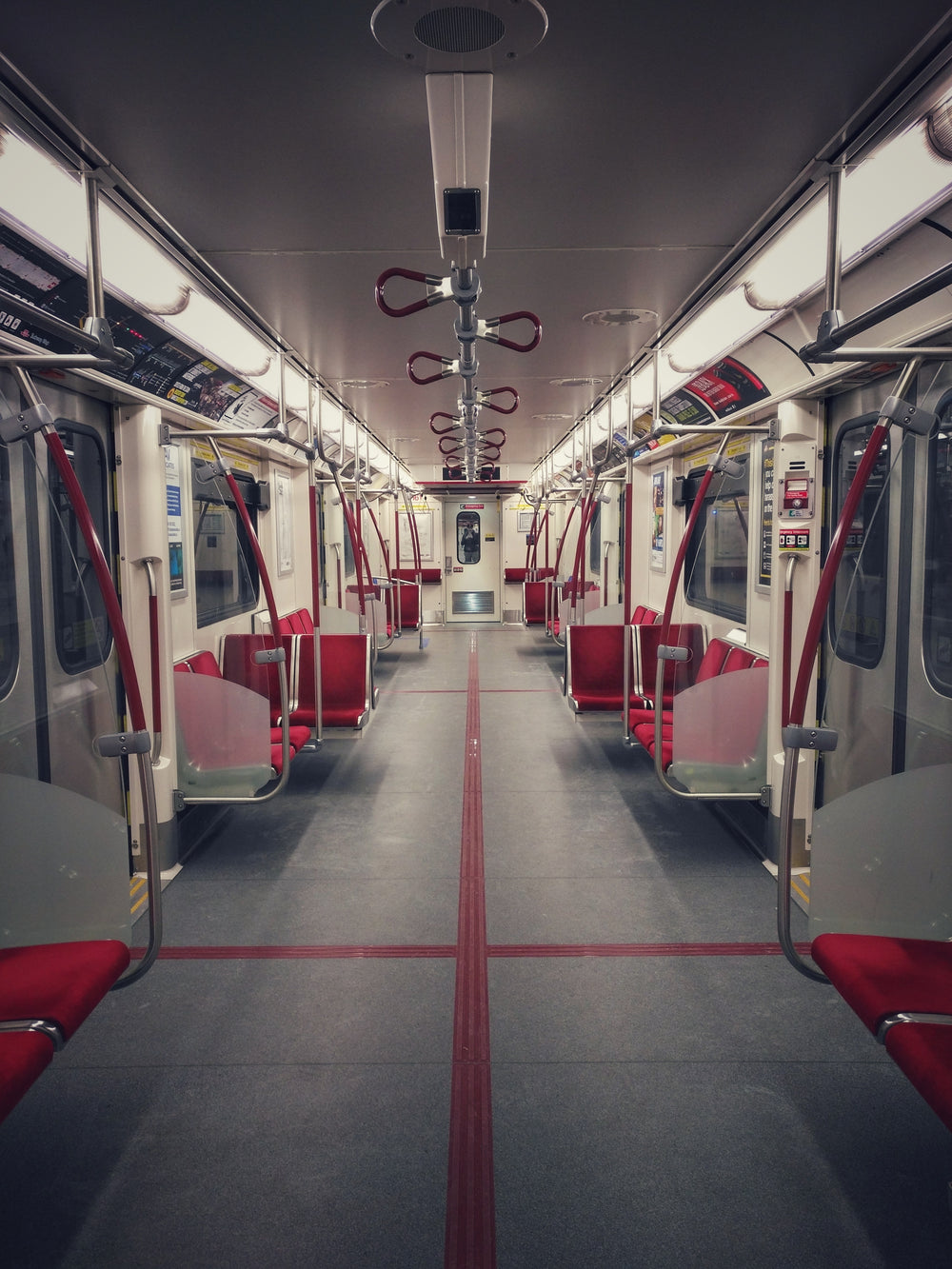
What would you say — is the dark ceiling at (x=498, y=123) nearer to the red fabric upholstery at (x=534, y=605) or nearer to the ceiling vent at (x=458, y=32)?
the ceiling vent at (x=458, y=32)

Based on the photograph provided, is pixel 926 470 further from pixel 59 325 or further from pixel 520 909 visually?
pixel 59 325

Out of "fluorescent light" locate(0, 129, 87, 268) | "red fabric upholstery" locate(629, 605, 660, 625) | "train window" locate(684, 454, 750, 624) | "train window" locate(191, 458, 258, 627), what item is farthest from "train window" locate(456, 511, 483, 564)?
"fluorescent light" locate(0, 129, 87, 268)

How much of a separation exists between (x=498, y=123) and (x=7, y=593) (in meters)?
2.40

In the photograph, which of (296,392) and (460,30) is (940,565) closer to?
(460,30)

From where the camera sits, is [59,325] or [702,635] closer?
[59,325]

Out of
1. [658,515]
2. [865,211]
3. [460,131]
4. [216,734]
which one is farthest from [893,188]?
[658,515]

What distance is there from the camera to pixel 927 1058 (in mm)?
1808

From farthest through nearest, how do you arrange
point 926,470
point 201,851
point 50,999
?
point 201,851 < point 926,470 < point 50,999

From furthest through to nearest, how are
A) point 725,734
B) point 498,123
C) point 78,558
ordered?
1. point 725,734
2. point 78,558
3. point 498,123

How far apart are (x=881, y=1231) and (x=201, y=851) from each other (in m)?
3.47

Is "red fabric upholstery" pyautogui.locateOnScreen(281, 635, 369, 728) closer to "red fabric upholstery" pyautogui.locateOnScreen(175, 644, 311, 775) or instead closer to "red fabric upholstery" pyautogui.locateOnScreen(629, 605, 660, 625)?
"red fabric upholstery" pyautogui.locateOnScreen(175, 644, 311, 775)

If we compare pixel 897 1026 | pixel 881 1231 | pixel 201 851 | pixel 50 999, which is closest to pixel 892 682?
pixel 897 1026

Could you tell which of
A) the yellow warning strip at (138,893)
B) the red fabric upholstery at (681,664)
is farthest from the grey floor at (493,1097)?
the red fabric upholstery at (681,664)

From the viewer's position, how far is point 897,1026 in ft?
6.35
